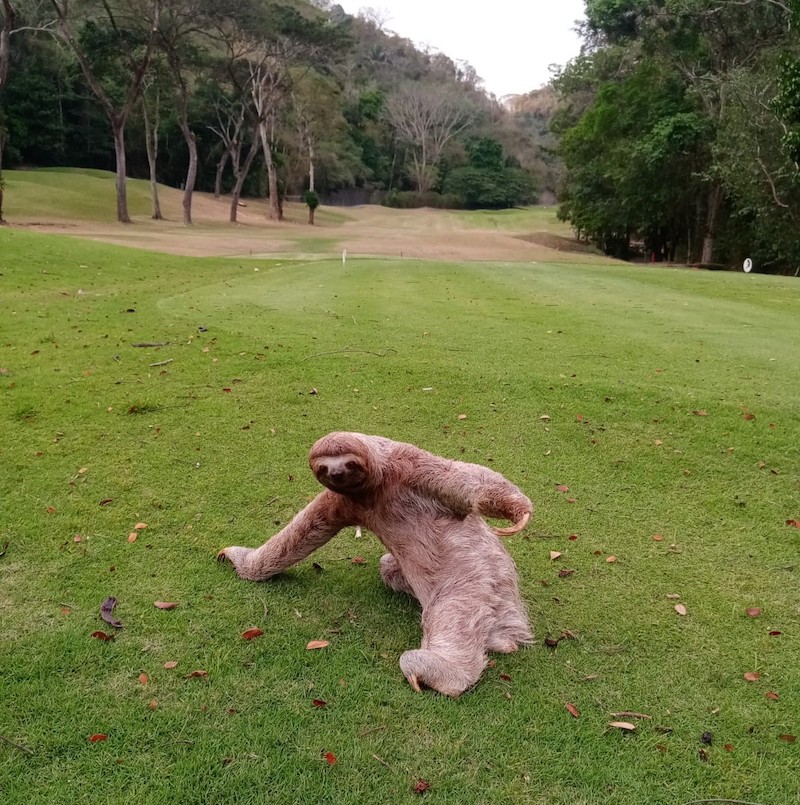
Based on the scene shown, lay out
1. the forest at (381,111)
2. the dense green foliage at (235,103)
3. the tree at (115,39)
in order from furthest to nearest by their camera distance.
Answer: the dense green foliage at (235,103)
the tree at (115,39)
the forest at (381,111)

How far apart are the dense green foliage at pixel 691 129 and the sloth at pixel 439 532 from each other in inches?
736

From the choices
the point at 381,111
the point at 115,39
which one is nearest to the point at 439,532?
the point at 115,39

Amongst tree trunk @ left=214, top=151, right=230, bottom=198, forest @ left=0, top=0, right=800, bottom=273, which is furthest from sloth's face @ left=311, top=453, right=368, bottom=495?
tree trunk @ left=214, top=151, right=230, bottom=198

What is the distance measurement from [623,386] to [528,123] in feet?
297

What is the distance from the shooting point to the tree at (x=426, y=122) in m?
66.2

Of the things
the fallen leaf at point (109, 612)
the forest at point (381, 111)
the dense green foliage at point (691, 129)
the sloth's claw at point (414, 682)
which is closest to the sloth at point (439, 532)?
the sloth's claw at point (414, 682)

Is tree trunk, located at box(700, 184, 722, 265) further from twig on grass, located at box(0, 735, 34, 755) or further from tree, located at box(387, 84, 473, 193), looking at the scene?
tree, located at box(387, 84, 473, 193)

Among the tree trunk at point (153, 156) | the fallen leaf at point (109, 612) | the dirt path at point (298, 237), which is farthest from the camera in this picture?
the tree trunk at point (153, 156)

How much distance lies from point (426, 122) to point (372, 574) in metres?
68.9

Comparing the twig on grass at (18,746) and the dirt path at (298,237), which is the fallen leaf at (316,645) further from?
the dirt path at (298,237)

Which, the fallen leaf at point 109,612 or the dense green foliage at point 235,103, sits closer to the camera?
the fallen leaf at point 109,612

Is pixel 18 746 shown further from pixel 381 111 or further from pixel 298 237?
pixel 381 111

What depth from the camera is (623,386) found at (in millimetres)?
6602

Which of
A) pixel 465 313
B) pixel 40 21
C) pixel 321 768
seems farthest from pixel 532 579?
pixel 40 21
